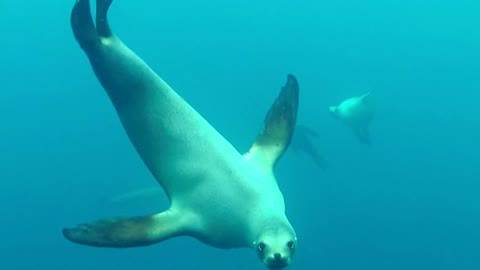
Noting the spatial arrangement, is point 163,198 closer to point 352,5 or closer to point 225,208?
point 225,208

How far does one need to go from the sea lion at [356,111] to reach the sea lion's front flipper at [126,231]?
6992 mm

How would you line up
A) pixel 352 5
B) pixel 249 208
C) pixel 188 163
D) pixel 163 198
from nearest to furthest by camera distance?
1. pixel 249 208
2. pixel 188 163
3. pixel 163 198
4. pixel 352 5

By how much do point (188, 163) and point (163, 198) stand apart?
6.74 meters

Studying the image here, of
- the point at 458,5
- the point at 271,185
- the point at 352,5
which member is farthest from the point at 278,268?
the point at 458,5

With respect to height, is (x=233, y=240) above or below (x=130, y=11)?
Answer: below

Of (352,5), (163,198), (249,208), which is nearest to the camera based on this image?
(249,208)

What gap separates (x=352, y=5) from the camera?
21078 mm

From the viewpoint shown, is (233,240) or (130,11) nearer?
(233,240)

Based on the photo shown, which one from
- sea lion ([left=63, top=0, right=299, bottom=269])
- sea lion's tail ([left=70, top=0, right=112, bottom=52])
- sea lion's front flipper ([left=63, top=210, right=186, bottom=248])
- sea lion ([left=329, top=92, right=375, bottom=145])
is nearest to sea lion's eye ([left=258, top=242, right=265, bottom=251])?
sea lion ([left=63, top=0, right=299, bottom=269])

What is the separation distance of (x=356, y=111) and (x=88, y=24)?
283 inches

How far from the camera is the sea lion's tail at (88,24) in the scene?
402 centimetres

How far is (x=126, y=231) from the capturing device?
3.78 metres

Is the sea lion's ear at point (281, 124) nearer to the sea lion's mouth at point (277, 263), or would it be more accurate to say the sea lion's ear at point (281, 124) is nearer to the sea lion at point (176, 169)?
the sea lion at point (176, 169)

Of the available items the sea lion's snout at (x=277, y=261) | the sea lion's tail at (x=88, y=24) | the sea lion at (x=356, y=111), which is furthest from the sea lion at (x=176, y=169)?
the sea lion at (x=356, y=111)
